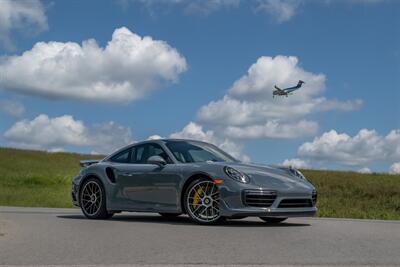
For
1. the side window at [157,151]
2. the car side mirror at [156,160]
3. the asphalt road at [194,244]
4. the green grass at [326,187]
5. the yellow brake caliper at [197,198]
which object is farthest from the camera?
the green grass at [326,187]

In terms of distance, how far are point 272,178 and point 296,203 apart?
21.7 inches

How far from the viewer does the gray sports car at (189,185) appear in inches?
411

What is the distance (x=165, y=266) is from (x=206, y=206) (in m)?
4.46

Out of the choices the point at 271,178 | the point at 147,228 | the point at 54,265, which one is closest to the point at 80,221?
the point at 147,228

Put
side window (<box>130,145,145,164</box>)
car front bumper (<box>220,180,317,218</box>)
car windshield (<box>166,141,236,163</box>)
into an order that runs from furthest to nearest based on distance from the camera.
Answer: side window (<box>130,145,145,164</box>) < car windshield (<box>166,141,236,163</box>) < car front bumper (<box>220,180,317,218</box>)

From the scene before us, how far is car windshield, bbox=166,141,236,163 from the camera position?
11566 mm

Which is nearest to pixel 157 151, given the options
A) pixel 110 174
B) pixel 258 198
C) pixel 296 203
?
pixel 110 174

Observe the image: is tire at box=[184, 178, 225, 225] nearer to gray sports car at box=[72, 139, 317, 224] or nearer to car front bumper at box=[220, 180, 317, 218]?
gray sports car at box=[72, 139, 317, 224]

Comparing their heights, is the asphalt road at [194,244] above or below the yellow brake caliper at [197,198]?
below

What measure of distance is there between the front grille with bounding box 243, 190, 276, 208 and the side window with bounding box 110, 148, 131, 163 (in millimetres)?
2847

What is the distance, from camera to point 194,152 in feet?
38.6

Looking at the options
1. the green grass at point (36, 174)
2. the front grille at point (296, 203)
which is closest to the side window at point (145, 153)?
the front grille at point (296, 203)

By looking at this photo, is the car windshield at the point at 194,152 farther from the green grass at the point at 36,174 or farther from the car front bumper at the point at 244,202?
the green grass at the point at 36,174

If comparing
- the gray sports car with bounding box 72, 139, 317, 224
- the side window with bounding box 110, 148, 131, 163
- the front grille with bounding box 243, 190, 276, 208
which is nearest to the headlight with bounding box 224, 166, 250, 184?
the gray sports car with bounding box 72, 139, 317, 224
